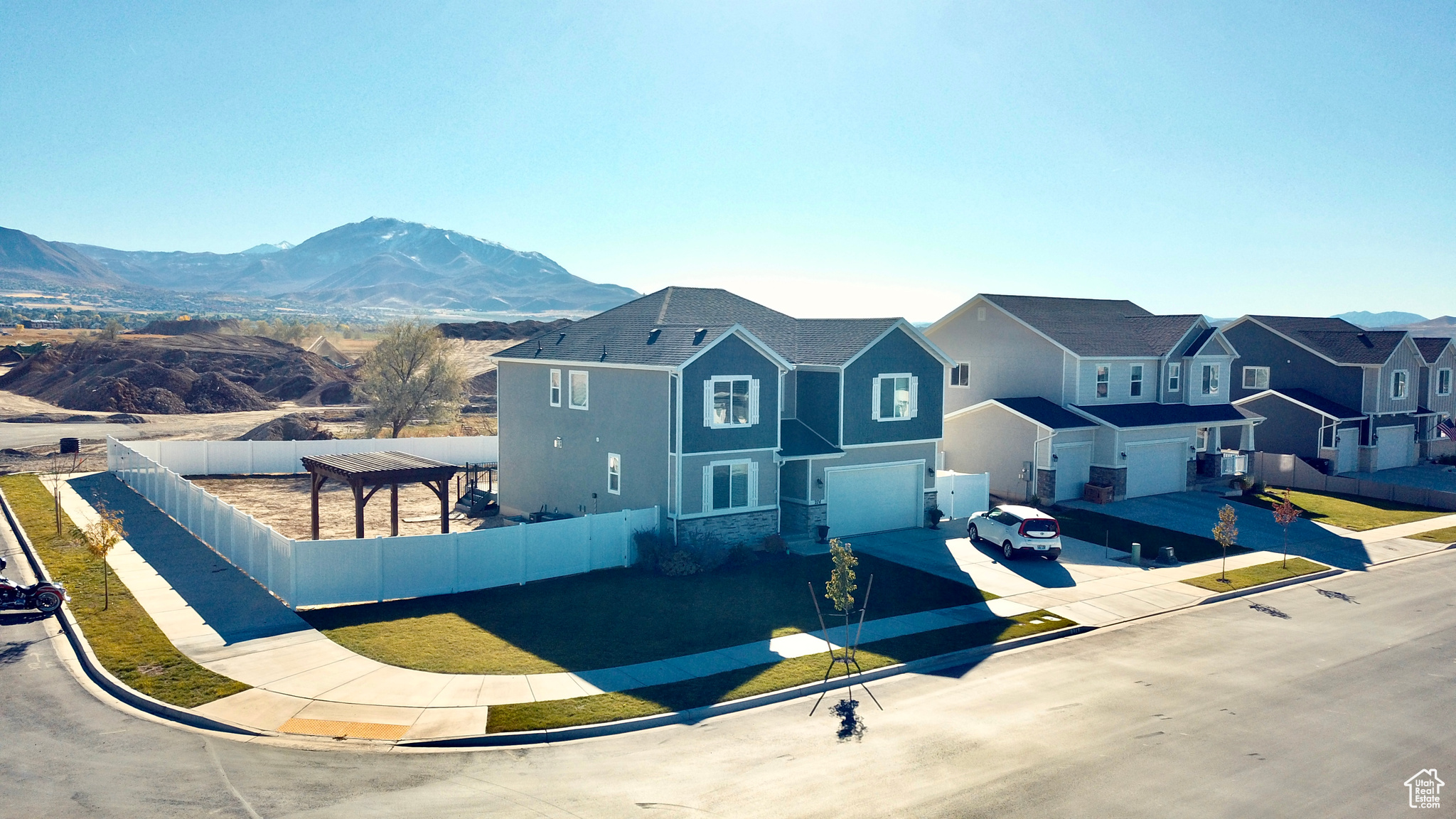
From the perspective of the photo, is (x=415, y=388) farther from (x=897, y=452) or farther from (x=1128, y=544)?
(x=1128, y=544)

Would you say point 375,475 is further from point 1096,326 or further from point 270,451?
point 1096,326

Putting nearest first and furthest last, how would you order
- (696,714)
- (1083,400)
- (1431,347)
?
(696,714)
(1083,400)
(1431,347)

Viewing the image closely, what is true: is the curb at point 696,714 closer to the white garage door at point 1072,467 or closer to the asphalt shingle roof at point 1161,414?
the white garage door at point 1072,467

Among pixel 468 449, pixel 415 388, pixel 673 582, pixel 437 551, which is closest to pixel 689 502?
pixel 673 582

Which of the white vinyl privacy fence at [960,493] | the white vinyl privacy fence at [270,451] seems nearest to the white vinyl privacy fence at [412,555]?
the white vinyl privacy fence at [960,493]

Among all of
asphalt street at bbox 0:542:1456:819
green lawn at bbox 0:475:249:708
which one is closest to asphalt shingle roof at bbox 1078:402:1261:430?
asphalt street at bbox 0:542:1456:819

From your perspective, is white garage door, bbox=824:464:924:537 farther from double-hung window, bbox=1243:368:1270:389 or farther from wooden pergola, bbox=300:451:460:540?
double-hung window, bbox=1243:368:1270:389

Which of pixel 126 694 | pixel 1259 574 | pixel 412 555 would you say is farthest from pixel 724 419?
pixel 1259 574
